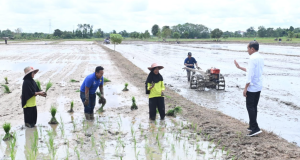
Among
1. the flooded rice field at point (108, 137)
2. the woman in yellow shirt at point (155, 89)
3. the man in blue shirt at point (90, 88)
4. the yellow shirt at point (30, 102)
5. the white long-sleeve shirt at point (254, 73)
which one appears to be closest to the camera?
the flooded rice field at point (108, 137)

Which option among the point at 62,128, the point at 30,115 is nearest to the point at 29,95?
the point at 30,115

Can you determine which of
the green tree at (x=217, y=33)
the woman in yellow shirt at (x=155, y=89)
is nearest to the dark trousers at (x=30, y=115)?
the woman in yellow shirt at (x=155, y=89)

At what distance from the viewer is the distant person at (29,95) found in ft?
22.5

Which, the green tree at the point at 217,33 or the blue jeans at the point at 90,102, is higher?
the green tree at the point at 217,33

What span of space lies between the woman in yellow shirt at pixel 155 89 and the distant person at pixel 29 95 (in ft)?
8.61

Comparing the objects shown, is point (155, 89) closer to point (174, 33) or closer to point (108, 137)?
point (108, 137)

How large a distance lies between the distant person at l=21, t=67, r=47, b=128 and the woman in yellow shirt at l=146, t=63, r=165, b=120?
2.63m

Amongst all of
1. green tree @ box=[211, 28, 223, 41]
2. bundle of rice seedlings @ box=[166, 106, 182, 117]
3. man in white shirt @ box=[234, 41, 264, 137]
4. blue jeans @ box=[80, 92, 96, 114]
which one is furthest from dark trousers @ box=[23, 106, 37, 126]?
green tree @ box=[211, 28, 223, 41]

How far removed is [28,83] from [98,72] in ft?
5.39

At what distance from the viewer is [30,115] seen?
23.5 ft

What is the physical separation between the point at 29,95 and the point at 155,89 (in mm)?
3066

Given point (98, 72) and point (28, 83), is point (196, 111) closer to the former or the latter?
point (98, 72)

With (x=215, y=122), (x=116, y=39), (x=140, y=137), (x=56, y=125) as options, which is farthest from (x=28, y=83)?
(x=116, y=39)

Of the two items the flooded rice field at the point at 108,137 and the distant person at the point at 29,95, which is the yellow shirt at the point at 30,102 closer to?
the distant person at the point at 29,95
